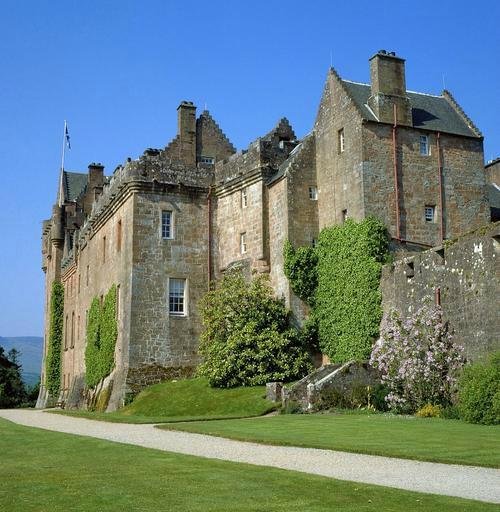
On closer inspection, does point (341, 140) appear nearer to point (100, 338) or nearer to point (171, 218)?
point (171, 218)

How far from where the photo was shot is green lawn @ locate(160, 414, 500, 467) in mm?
12934

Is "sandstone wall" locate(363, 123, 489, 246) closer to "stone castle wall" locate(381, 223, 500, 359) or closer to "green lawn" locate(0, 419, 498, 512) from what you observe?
"stone castle wall" locate(381, 223, 500, 359)

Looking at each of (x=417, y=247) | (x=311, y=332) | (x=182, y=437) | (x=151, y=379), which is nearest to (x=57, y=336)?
(x=151, y=379)

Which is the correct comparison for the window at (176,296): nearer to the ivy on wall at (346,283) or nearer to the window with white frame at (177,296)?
the window with white frame at (177,296)

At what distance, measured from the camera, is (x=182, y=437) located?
17016mm

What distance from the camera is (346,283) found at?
28.4 meters

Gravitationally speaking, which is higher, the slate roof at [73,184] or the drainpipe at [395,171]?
the slate roof at [73,184]

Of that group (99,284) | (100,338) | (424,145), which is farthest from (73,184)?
(424,145)

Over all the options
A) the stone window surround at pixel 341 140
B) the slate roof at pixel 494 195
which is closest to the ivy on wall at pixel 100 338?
the stone window surround at pixel 341 140

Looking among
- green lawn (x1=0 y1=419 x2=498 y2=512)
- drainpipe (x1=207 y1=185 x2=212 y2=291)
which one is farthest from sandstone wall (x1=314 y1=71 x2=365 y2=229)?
green lawn (x1=0 y1=419 x2=498 y2=512)

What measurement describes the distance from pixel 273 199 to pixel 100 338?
12.2 metres

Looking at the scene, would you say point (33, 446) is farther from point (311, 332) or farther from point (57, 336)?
point (57, 336)

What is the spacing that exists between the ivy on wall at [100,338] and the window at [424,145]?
15.8 meters

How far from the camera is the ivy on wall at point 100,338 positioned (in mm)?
35156
